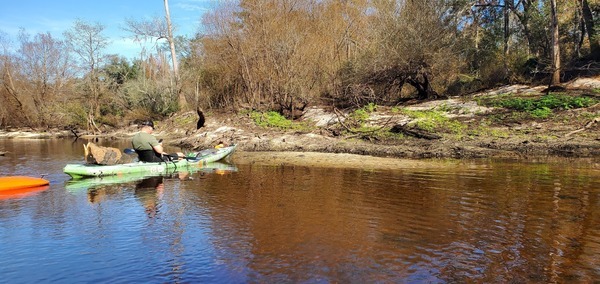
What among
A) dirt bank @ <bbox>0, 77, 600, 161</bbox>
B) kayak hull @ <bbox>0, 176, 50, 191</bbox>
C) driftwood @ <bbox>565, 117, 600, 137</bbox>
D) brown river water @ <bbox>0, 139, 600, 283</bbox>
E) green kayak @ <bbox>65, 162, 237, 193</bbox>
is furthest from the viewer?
driftwood @ <bbox>565, 117, 600, 137</bbox>

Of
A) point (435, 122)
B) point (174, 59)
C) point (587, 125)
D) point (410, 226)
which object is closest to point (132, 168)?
point (410, 226)

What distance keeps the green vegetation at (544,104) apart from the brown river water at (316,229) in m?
4.97

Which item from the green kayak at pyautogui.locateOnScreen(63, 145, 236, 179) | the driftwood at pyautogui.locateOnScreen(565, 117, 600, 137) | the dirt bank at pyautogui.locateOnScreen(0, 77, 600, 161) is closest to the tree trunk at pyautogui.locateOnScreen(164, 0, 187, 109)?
the dirt bank at pyautogui.locateOnScreen(0, 77, 600, 161)

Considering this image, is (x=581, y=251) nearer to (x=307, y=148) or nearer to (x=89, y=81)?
(x=307, y=148)

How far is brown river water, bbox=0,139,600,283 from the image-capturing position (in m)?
4.84

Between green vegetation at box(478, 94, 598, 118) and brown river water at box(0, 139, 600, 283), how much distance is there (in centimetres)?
497

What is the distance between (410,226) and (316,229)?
148cm

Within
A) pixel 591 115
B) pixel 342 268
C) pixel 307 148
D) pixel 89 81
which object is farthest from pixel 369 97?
pixel 89 81

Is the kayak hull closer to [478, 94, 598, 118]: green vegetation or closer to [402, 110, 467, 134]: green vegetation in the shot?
[402, 110, 467, 134]: green vegetation

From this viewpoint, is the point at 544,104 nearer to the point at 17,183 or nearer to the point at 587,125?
the point at 587,125

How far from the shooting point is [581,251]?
5.30 m

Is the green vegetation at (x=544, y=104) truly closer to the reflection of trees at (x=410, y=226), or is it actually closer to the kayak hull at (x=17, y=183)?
the reflection of trees at (x=410, y=226)

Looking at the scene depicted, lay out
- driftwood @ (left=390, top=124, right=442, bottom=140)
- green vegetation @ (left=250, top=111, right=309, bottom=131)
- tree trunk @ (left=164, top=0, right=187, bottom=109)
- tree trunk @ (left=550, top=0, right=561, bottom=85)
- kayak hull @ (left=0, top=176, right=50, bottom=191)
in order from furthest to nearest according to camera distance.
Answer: tree trunk @ (left=164, top=0, right=187, bottom=109) → green vegetation @ (left=250, top=111, right=309, bottom=131) → tree trunk @ (left=550, top=0, right=561, bottom=85) → driftwood @ (left=390, top=124, right=442, bottom=140) → kayak hull @ (left=0, top=176, right=50, bottom=191)

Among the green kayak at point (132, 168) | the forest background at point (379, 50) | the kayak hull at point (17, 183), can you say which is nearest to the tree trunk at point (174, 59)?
the forest background at point (379, 50)
